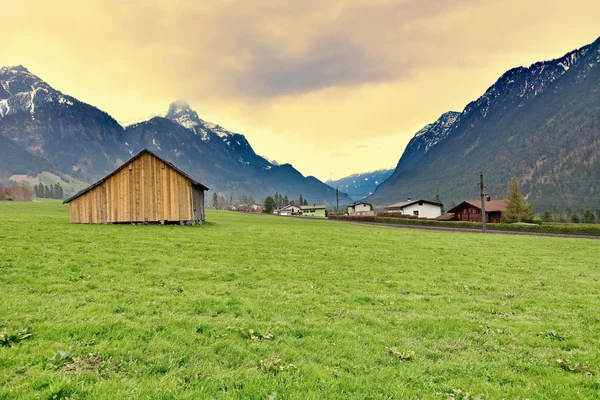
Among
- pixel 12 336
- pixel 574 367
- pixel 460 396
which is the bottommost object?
pixel 574 367

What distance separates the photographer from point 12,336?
6.78m

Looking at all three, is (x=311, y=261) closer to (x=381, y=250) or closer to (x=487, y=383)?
(x=381, y=250)

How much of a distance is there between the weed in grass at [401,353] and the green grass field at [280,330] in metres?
0.04

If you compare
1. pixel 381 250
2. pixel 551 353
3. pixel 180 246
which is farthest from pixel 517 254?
pixel 180 246

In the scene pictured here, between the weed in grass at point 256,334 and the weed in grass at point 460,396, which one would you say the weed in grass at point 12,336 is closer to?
the weed in grass at point 256,334

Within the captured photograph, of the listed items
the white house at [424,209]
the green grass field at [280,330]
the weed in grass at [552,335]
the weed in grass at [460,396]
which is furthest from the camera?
the white house at [424,209]

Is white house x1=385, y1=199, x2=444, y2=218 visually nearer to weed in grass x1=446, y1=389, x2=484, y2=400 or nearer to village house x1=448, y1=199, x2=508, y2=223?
village house x1=448, y1=199, x2=508, y2=223

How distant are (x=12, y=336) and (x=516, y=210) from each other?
106 m

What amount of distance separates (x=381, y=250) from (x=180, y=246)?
15.4 m

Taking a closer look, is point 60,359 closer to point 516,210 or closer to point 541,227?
point 541,227

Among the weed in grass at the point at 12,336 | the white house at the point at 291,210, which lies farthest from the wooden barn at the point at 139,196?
the white house at the point at 291,210

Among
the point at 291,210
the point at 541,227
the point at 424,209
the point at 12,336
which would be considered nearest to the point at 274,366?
the point at 12,336

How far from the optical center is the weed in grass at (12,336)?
6.57m

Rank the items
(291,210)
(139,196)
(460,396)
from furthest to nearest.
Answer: (291,210) < (139,196) < (460,396)
